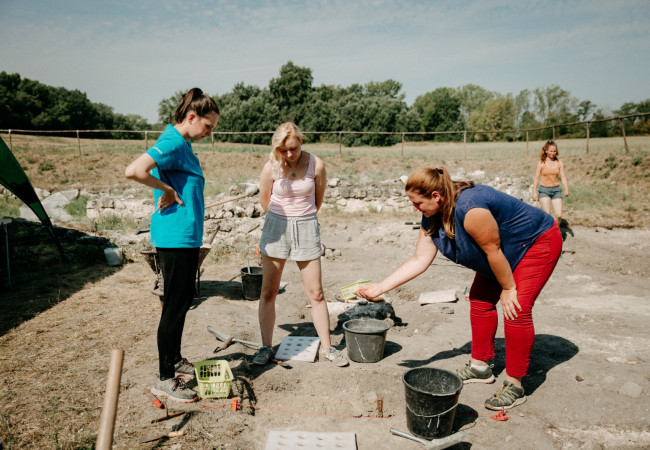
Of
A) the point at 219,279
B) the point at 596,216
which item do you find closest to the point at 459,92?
the point at 596,216

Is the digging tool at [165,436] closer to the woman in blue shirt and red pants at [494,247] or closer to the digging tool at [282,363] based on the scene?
the digging tool at [282,363]

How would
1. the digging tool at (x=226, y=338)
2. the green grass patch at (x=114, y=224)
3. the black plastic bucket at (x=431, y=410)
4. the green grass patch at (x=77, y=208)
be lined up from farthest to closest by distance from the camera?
the green grass patch at (x=77, y=208) → the green grass patch at (x=114, y=224) → the digging tool at (x=226, y=338) → the black plastic bucket at (x=431, y=410)

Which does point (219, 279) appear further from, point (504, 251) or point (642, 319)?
point (642, 319)

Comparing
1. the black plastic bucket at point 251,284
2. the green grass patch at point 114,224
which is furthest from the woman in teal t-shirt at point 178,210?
the green grass patch at point 114,224

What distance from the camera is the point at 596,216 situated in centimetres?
1085

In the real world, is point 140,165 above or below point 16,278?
above

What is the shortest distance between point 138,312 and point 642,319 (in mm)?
6177

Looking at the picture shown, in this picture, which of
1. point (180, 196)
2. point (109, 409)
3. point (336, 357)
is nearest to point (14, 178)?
point (180, 196)

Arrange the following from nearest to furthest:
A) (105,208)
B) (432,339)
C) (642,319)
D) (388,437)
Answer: (388,437)
(432,339)
(642,319)
(105,208)

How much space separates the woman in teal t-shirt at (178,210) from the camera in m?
2.79

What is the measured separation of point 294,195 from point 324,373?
1.56m

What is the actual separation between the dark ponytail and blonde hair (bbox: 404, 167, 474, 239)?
146cm

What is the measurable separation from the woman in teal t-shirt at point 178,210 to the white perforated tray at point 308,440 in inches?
36.9

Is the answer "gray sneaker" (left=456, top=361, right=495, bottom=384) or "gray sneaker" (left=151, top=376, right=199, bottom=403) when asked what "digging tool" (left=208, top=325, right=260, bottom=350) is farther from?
"gray sneaker" (left=456, top=361, right=495, bottom=384)
